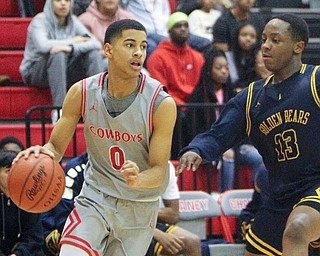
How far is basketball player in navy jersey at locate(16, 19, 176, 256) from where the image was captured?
18.8ft

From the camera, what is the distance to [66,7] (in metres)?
9.63

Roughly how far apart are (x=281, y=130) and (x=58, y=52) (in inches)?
150

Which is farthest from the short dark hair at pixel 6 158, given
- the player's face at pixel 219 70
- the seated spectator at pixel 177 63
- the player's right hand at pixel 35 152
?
the player's face at pixel 219 70

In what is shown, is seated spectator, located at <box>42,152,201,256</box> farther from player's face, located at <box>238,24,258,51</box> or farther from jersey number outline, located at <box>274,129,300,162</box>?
player's face, located at <box>238,24,258,51</box>

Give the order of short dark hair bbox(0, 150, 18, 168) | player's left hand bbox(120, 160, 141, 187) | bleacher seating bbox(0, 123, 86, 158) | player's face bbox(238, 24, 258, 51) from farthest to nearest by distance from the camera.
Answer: player's face bbox(238, 24, 258, 51), bleacher seating bbox(0, 123, 86, 158), short dark hair bbox(0, 150, 18, 168), player's left hand bbox(120, 160, 141, 187)

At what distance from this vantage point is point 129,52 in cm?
581

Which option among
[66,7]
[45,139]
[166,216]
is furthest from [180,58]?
[166,216]

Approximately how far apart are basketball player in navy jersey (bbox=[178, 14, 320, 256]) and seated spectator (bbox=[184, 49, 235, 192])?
2987 millimetres

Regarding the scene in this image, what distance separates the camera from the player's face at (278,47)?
6.23 metres

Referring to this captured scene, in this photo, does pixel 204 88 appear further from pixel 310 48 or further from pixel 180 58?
pixel 310 48

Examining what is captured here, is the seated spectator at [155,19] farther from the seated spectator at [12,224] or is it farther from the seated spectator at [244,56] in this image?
the seated spectator at [12,224]

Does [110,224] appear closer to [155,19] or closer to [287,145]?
[287,145]

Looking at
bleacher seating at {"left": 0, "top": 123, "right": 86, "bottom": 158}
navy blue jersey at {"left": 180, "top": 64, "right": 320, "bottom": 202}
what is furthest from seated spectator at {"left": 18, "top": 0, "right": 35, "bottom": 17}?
navy blue jersey at {"left": 180, "top": 64, "right": 320, "bottom": 202}

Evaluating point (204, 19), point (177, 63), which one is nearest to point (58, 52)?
point (177, 63)
